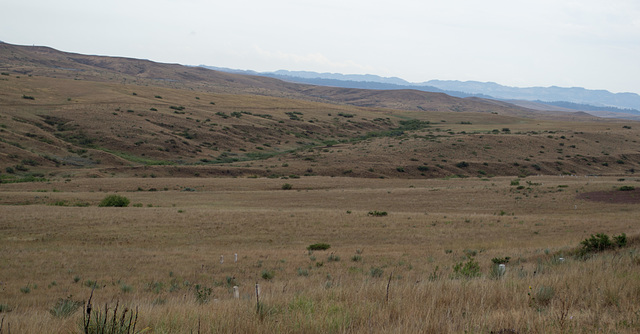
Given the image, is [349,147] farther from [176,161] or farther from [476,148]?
[176,161]

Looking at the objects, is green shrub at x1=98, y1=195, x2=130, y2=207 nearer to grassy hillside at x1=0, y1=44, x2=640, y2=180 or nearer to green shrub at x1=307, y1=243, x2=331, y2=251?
green shrub at x1=307, y1=243, x2=331, y2=251

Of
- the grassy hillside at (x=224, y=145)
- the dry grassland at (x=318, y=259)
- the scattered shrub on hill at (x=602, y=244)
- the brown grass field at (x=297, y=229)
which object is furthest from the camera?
the grassy hillside at (x=224, y=145)

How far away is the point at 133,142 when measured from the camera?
72.1 meters

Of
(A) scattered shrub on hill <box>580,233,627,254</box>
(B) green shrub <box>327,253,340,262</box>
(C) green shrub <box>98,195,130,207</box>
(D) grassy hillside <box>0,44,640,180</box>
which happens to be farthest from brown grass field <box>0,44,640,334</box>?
(C) green shrub <box>98,195,130,207</box>

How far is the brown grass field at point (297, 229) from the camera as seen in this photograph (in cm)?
629

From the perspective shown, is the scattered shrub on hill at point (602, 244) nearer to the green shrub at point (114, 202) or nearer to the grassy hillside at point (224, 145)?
the green shrub at point (114, 202)

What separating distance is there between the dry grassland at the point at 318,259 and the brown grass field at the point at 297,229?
0.06m

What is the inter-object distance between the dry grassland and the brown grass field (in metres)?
0.06

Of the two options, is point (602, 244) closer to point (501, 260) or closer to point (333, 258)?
point (501, 260)

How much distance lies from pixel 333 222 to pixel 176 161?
154 feet

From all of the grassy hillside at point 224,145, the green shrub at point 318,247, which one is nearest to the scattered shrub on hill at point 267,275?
the green shrub at point 318,247

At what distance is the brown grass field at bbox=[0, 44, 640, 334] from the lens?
629cm

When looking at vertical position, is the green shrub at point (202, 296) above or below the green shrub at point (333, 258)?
above

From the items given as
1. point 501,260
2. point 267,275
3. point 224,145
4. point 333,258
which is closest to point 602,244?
point 501,260
